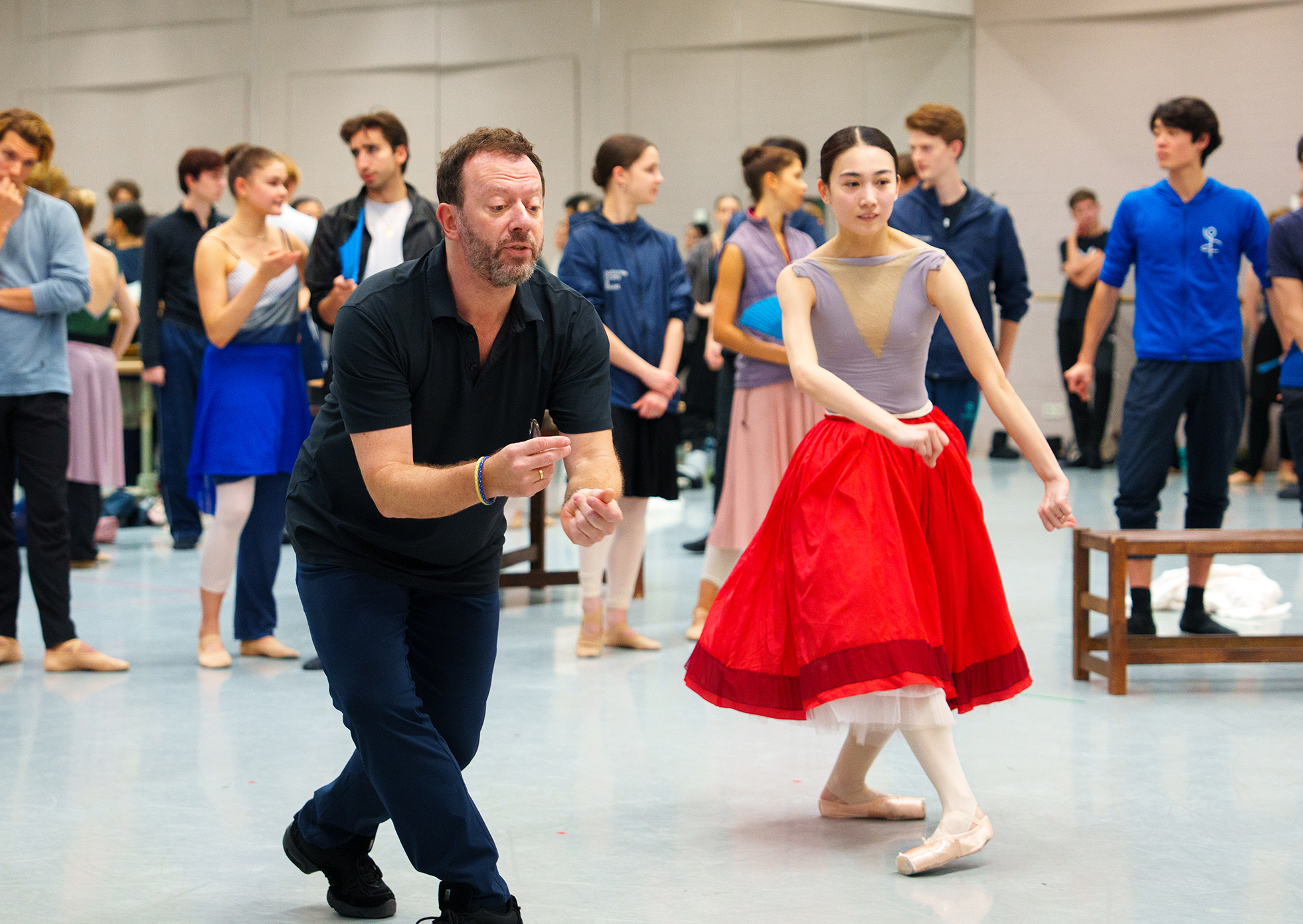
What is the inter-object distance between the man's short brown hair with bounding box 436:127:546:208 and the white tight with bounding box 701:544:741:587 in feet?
9.60

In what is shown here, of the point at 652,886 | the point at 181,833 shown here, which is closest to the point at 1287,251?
the point at 652,886

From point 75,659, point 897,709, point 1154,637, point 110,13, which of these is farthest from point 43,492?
point 110,13

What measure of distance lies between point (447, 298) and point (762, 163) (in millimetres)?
2857

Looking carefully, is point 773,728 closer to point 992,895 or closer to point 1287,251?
point 992,895

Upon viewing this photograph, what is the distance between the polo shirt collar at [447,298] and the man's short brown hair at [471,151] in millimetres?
80

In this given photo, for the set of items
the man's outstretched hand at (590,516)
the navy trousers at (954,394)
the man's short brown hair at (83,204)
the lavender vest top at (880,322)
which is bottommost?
the man's outstretched hand at (590,516)

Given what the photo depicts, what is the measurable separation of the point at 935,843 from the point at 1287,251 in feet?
8.59

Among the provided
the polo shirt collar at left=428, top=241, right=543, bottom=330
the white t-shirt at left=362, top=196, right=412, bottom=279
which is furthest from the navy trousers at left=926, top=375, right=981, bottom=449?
the polo shirt collar at left=428, top=241, right=543, bottom=330

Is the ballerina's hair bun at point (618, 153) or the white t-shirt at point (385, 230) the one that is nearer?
the white t-shirt at point (385, 230)

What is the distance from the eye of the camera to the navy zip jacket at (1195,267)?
4469 mm

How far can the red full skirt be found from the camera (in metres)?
2.61

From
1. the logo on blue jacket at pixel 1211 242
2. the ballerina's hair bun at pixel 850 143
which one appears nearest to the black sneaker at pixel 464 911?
the ballerina's hair bun at pixel 850 143

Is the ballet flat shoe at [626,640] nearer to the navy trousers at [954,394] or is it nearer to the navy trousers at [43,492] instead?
the navy trousers at [954,394]

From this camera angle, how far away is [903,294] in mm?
2887
